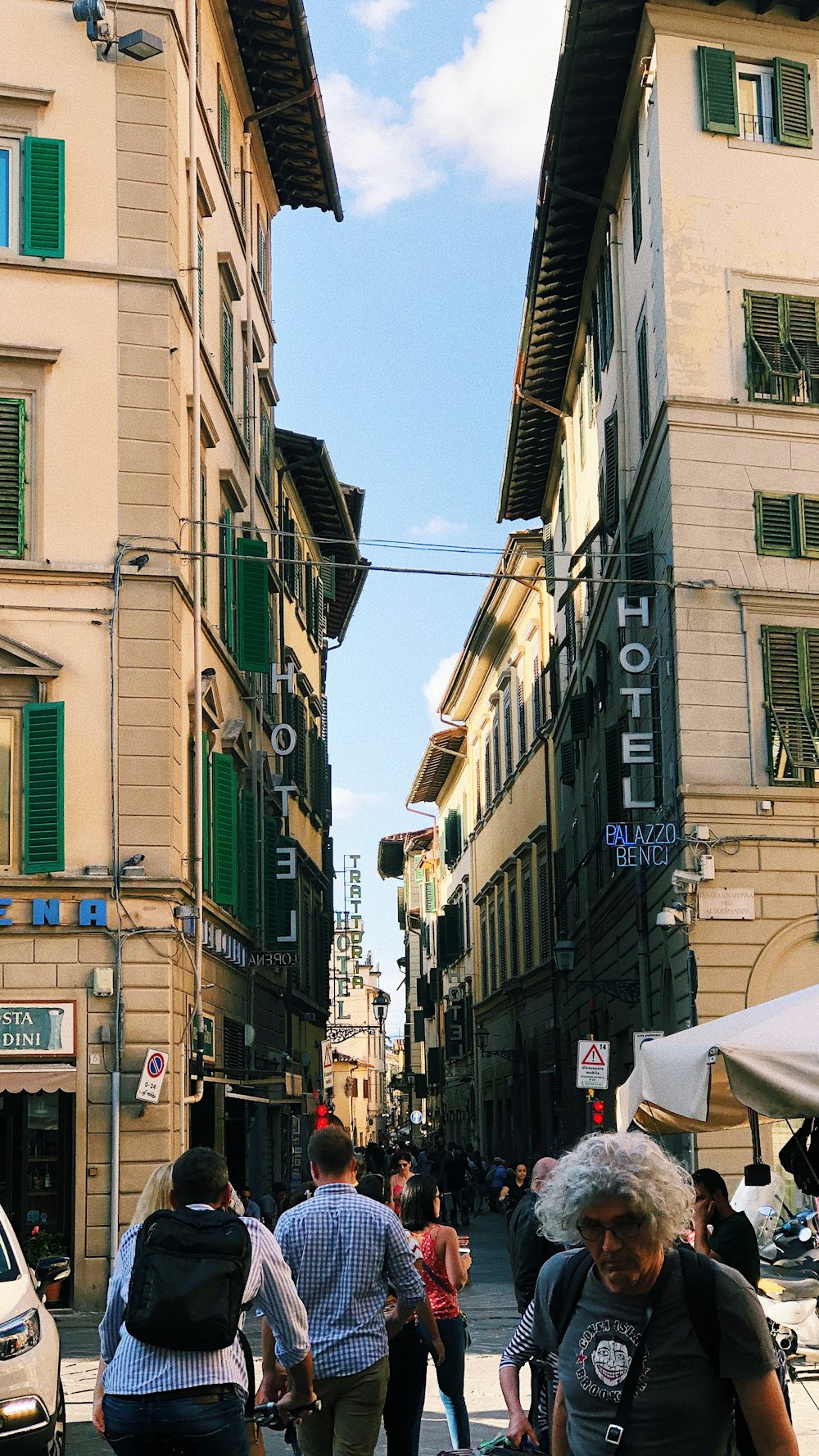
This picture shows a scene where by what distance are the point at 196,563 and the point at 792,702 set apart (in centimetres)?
743

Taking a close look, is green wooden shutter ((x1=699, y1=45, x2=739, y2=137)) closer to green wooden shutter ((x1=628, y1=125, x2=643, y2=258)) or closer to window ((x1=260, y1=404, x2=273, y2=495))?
green wooden shutter ((x1=628, y1=125, x2=643, y2=258))

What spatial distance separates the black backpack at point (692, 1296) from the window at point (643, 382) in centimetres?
2096

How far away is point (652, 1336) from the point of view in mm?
4199

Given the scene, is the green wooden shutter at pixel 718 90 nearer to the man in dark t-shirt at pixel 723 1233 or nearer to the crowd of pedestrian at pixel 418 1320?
the crowd of pedestrian at pixel 418 1320

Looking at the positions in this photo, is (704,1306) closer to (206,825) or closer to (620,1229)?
(620,1229)

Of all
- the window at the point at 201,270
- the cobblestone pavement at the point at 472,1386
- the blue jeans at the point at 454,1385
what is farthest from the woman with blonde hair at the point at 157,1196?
the window at the point at 201,270

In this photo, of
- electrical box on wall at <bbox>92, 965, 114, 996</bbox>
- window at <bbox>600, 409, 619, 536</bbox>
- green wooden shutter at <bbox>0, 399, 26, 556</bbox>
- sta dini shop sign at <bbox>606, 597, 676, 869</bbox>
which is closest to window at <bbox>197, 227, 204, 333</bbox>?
green wooden shutter at <bbox>0, 399, 26, 556</bbox>

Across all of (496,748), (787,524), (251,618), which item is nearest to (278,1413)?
(787,524)

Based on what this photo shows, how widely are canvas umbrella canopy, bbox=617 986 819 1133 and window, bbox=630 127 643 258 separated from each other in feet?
52.7

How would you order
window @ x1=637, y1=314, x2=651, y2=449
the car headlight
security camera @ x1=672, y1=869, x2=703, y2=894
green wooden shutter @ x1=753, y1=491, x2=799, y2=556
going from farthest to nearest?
window @ x1=637, y1=314, x2=651, y2=449 < green wooden shutter @ x1=753, y1=491, x2=799, y2=556 < security camera @ x1=672, y1=869, x2=703, y2=894 < the car headlight

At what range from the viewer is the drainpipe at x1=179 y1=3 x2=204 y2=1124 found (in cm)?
2184

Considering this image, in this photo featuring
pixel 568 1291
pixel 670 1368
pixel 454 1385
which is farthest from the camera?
pixel 454 1385

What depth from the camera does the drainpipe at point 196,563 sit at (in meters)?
21.8

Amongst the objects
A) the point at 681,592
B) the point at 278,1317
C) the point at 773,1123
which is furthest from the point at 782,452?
the point at 278,1317
